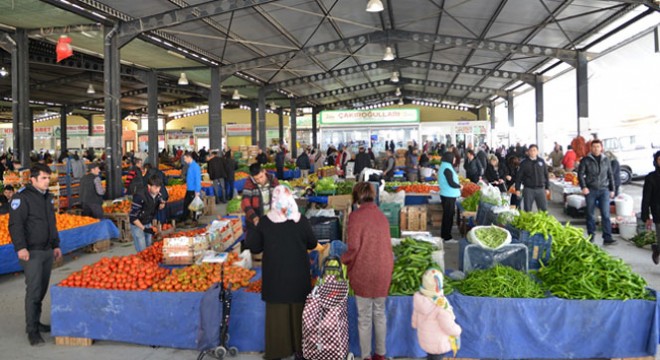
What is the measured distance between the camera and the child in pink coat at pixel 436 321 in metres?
3.48

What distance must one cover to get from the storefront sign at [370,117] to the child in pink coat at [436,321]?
22.6 metres

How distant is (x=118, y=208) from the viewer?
32.7 ft

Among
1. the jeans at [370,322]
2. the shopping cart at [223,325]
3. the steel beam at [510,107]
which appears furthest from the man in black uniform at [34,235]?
the steel beam at [510,107]

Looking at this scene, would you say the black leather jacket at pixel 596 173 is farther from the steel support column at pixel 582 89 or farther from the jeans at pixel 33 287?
the steel support column at pixel 582 89

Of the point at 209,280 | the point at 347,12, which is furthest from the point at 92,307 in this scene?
the point at 347,12

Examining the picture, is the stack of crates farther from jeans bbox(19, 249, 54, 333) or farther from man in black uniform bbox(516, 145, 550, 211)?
jeans bbox(19, 249, 54, 333)

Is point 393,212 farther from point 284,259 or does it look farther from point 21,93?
point 21,93

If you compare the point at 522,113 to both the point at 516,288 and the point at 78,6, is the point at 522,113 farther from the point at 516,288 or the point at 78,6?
the point at 516,288

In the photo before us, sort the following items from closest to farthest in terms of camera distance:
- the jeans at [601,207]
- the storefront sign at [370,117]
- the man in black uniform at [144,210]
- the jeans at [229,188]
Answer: the man in black uniform at [144,210] < the jeans at [601,207] < the jeans at [229,188] < the storefront sign at [370,117]

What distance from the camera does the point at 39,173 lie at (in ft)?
14.7

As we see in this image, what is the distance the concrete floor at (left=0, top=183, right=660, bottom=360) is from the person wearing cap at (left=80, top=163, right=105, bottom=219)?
813mm

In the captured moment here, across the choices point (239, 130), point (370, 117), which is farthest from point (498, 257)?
point (239, 130)

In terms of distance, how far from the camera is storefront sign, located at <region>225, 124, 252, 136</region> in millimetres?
30375

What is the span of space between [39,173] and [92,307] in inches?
51.2
